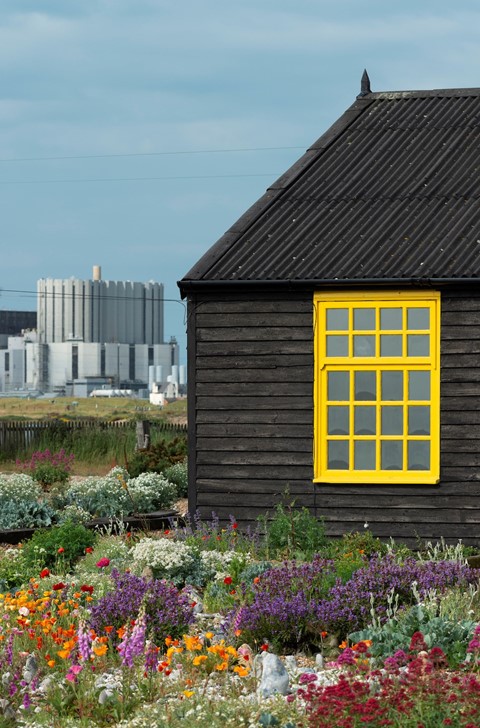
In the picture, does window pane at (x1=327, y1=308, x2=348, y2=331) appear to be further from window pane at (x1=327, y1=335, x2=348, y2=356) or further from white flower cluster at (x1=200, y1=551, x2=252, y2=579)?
white flower cluster at (x1=200, y1=551, x2=252, y2=579)

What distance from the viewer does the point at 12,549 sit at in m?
12.3

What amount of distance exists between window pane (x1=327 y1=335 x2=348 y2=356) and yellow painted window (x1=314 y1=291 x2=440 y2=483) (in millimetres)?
10

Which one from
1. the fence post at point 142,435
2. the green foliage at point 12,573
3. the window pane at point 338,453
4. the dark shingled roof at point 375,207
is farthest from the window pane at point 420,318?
the fence post at point 142,435

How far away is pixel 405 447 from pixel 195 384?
7.41 feet

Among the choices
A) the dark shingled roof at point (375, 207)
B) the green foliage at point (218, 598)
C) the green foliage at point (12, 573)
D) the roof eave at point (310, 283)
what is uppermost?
the dark shingled roof at point (375, 207)

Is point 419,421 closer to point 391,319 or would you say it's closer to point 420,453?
point 420,453

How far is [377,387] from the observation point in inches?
479

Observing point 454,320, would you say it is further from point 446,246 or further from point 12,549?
point 12,549

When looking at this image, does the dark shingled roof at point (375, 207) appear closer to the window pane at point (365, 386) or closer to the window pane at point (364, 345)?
the window pane at point (364, 345)

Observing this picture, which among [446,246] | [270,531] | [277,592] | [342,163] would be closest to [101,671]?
[277,592]

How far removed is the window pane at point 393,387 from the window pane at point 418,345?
258mm

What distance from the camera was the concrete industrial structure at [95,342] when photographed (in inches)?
5817

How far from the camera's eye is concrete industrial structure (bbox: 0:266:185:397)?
148 meters

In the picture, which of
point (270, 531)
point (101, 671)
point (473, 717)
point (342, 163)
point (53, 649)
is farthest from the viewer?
point (342, 163)
